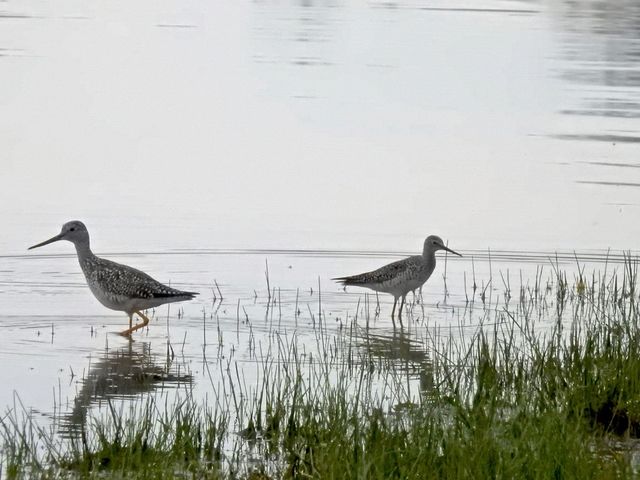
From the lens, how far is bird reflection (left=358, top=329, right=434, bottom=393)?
9297mm

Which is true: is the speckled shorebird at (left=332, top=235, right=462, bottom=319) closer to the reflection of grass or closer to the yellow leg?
the yellow leg

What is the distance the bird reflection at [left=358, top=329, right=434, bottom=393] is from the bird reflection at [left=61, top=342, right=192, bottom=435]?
4.60ft

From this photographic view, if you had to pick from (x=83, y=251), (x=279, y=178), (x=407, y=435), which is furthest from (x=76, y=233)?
(x=407, y=435)

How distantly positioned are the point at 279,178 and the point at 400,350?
7151mm

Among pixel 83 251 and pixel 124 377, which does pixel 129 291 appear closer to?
pixel 83 251

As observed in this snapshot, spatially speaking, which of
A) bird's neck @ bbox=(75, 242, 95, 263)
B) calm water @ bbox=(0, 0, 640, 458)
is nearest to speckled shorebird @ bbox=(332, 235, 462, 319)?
calm water @ bbox=(0, 0, 640, 458)

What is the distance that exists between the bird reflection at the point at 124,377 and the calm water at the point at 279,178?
28 millimetres

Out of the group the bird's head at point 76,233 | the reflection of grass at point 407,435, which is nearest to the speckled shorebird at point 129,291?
the bird's head at point 76,233

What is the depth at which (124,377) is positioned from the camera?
921cm

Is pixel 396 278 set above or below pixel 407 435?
above

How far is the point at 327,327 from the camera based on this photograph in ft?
34.4

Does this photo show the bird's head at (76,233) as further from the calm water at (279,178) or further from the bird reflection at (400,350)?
the bird reflection at (400,350)

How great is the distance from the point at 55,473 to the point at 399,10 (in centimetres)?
3516

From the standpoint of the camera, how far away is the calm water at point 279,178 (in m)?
10.5
